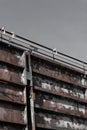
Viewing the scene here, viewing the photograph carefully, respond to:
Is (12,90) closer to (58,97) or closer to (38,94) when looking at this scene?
(38,94)

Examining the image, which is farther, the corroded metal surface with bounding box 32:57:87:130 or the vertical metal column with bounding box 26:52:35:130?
the corroded metal surface with bounding box 32:57:87:130

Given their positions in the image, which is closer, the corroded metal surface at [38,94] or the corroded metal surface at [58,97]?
the corroded metal surface at [38,94]

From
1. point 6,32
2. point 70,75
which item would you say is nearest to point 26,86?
point 6,32

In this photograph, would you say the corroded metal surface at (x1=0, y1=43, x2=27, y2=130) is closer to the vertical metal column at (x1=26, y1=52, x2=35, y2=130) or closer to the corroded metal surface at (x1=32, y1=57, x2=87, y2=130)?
the vertical metal column at (x1=26, y1=52, x2=35, y2=130)

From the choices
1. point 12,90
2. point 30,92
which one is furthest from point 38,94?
point 12,90

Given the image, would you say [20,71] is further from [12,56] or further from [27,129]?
[27,129]

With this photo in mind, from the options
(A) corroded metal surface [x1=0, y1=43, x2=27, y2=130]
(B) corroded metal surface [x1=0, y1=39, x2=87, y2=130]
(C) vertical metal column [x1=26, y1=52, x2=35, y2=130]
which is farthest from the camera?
(C) vertical metal column [x1=26, y1=52, x2=35, y2=130]

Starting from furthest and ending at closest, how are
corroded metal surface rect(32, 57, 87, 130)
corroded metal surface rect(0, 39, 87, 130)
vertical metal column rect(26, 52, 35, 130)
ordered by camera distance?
corroded metal surface rect(32, 57, 87, 130) → vertical metal column rect(26, 52, 35, 130) → corroded metal surface rect(0, 39, 87, 130)

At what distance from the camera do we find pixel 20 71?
14508 millimetres

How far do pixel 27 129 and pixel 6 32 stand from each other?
12.4ft

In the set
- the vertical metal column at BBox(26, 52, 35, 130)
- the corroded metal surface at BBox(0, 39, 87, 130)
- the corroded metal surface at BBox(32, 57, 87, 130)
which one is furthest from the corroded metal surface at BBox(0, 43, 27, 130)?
the corroded metal surface at BBox(32, 57, 87, 130)

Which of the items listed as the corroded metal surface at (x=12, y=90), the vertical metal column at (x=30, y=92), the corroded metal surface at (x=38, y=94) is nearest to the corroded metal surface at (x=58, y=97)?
the corroded metal surface at (x=38, y=94)

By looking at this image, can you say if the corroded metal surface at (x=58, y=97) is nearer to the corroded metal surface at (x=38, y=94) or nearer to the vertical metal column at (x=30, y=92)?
the corroded metal surface at (x=38, y=94)

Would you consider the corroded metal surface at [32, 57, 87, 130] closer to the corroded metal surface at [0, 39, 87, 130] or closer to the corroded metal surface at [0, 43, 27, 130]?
the corroded metal surface at [0, 39, 87, 130]
